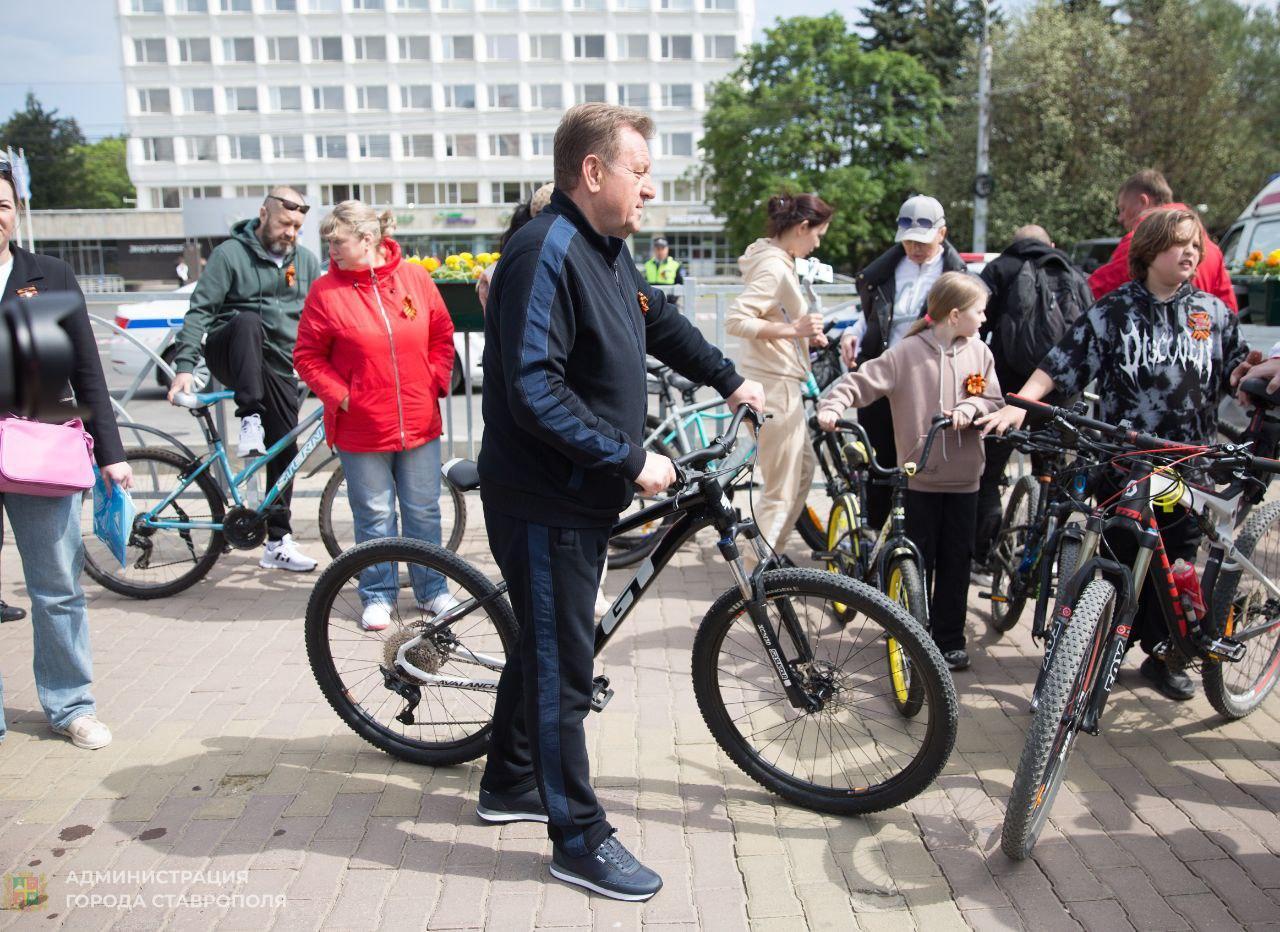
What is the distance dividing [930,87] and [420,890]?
180ft

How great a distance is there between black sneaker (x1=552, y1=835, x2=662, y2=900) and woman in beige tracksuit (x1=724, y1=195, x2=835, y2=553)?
223cm

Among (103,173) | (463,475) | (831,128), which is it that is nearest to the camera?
(463,475)

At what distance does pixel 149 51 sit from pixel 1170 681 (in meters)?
80.1

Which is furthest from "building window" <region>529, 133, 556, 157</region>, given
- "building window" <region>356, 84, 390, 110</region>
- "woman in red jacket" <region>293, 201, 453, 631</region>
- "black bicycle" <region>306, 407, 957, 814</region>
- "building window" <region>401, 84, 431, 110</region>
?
"black bicycle" <region>306, 407, 957, 814</region>

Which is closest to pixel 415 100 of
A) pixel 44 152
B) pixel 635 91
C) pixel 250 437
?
pixel 635 91

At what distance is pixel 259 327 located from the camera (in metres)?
5.66

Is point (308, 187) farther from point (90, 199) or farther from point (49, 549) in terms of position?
point (49, 549)

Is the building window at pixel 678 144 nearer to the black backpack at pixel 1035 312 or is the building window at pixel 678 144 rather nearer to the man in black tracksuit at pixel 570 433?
the black backpack at pixel 1035 312

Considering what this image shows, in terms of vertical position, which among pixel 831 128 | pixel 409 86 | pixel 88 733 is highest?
pixel 409 86

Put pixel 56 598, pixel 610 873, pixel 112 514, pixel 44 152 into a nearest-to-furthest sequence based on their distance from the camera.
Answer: pixel 610 873 → pixel 56 598 → pixel 112 514 → pixel 44 152

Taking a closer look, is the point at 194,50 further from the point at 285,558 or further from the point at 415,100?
the point at 285,558

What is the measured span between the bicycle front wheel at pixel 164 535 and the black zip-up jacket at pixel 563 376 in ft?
A: 10.2

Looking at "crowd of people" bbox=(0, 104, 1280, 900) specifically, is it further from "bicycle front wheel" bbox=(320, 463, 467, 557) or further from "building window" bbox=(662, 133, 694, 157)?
"building window" bbox=(662, 133, 694, 157)

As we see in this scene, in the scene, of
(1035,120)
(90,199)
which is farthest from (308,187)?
(1035,120)
